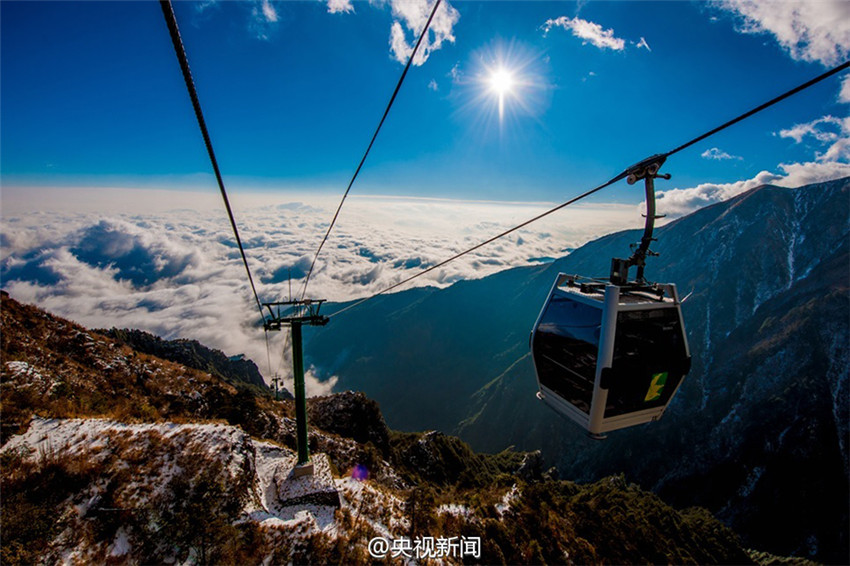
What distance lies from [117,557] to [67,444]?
17.3 feet

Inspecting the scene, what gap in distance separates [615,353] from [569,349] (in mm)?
1136

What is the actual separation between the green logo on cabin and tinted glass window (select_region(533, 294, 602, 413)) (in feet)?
4.93

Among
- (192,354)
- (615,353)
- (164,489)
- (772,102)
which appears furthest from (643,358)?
(192,354)

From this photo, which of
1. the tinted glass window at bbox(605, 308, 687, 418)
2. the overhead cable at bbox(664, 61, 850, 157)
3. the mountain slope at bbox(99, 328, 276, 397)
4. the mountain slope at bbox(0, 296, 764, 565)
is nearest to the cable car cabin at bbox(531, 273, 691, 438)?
the tinted glass window at bbox(605, 308, 687, 418)

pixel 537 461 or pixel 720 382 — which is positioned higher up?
pixel 720 382

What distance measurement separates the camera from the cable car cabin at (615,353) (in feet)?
22.2

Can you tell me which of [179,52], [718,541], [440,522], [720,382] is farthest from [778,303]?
[179,52]

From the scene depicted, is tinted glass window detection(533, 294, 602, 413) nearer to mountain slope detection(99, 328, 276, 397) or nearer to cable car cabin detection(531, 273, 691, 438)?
cable car cabin detection(531, 273, 691, 438)

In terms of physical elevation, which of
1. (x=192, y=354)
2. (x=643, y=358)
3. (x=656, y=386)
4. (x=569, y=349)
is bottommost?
(x=192, y=354)

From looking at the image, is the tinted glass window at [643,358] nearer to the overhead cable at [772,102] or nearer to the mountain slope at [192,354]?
the overhead cable at [772,102]

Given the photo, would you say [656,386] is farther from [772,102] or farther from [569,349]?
[772,102]

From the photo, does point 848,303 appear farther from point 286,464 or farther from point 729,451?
point 286,464

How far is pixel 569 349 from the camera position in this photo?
25.5ft

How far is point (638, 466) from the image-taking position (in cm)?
15025
